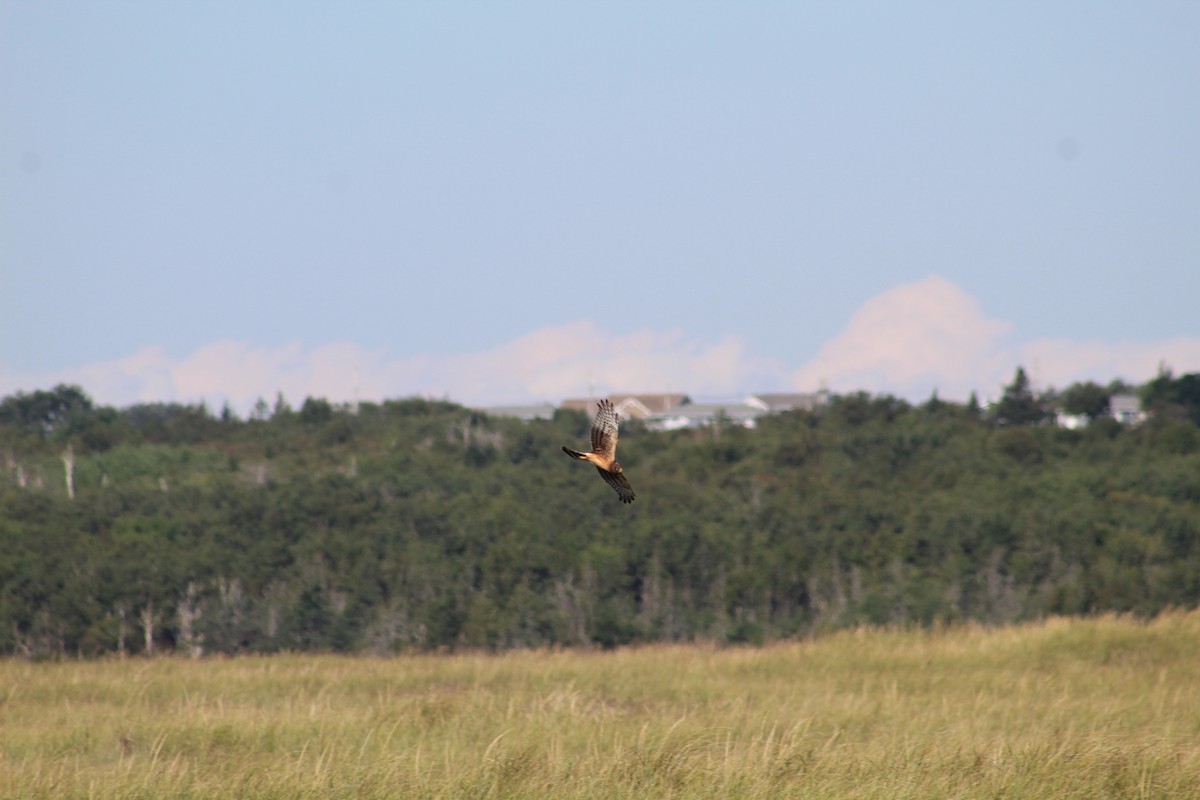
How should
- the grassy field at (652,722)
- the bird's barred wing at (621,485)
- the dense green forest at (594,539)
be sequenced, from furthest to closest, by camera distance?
the dense green forest at (594,539) < the grassy field at (652,722) < the bird's barred wing at (621,485)

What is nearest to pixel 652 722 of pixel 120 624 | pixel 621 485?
pixel 621 485

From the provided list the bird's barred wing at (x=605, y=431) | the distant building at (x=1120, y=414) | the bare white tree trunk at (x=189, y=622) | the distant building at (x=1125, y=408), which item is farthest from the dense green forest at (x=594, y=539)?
the bird's barred wing at (x=605, y=431)

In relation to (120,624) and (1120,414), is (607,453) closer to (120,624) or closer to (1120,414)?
(120,624)

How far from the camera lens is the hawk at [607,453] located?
4.62m

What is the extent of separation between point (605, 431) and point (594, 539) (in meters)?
50.6

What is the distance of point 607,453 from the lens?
4.73 meters

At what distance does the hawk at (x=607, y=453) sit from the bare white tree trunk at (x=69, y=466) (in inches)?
2567

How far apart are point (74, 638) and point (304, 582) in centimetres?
786

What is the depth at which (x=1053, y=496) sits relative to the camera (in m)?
56.9

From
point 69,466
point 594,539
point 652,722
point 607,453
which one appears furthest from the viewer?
point 69,466

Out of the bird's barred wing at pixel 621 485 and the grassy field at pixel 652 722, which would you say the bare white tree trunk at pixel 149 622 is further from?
the bird's barred wing at pixel 621 485

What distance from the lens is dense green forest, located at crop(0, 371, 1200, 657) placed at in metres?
48.1

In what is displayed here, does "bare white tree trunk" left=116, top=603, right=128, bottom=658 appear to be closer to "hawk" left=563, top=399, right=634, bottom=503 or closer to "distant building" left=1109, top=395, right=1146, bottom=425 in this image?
"hawk" left=563, top=399, right=634, bottom=503

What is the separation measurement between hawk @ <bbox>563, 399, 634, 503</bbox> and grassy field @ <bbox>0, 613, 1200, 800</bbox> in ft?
14.0
